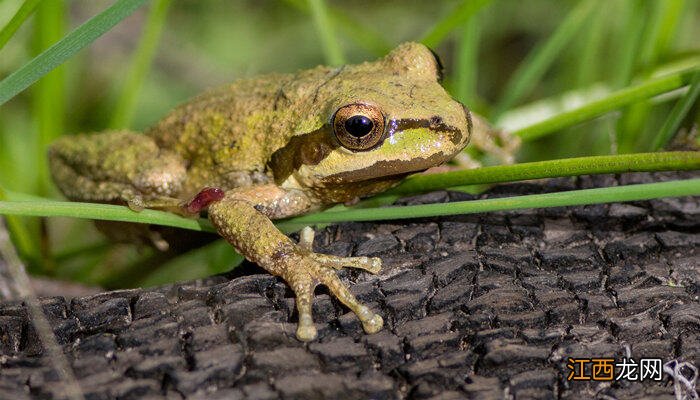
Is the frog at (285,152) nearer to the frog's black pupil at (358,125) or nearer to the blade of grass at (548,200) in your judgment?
the frog's black pupil at (358,125)

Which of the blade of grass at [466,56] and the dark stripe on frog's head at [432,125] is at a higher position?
the blade of grass at [466,56]

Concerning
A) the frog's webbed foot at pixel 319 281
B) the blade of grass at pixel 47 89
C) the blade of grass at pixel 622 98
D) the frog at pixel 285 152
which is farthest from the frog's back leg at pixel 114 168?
the blade of grass at pixel 622 98

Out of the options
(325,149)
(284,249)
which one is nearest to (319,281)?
(284,249)

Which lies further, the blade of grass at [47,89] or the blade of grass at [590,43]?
the blade of grass at [590,43]

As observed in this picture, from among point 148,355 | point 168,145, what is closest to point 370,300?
point 148,355

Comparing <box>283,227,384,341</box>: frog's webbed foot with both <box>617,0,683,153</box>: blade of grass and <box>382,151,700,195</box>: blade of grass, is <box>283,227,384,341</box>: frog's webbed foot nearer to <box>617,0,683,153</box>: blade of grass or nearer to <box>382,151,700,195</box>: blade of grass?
<box>382,151,700,195</box>: blade of grass

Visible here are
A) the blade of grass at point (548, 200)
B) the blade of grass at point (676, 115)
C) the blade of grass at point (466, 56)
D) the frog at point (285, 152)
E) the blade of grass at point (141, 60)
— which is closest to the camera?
the blade of grass at point (548, 200)

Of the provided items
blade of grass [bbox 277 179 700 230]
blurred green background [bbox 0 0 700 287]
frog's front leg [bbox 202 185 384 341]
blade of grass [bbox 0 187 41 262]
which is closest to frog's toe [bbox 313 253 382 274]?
frog's front leg [bbox 202 185 384 341]
